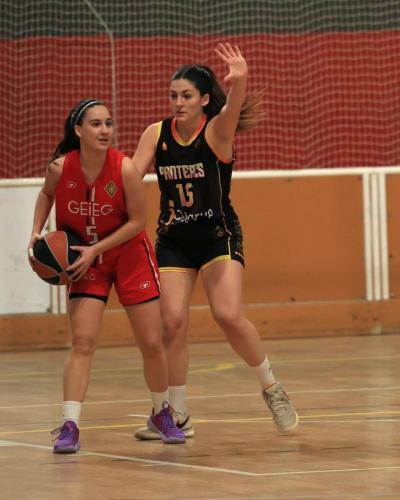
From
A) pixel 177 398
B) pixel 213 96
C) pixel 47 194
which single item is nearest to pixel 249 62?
pixel 213 96

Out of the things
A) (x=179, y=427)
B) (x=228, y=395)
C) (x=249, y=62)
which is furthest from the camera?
(x=249, y=62)

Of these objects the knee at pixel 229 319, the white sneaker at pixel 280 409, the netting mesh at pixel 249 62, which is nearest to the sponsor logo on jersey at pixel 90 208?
the knee at pixel 229 319

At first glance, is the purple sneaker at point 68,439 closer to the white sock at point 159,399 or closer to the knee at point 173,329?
the white sock at point 159,399

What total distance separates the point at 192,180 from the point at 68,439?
145cm

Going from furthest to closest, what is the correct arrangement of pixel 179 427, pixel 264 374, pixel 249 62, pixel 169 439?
pixel 249 62 < pixel 264 374 < pixel 179 427 < pixel 169 439

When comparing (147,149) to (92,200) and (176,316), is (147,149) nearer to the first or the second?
(92,200)

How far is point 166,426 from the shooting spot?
21.0ft

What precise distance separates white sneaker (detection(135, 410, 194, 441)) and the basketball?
922mm

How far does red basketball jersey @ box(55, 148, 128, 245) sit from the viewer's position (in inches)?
243

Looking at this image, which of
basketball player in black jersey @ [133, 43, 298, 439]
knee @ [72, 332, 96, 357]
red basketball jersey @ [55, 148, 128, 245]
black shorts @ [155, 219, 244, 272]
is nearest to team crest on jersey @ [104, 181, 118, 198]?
red basketball jersey @ [55, 148, 128, 245]

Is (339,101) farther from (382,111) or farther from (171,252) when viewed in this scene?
(171,252)

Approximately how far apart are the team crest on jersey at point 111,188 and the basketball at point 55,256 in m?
0.27

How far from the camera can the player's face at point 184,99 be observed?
21.1 feet

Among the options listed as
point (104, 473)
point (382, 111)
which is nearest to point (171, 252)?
point (104, 473)
